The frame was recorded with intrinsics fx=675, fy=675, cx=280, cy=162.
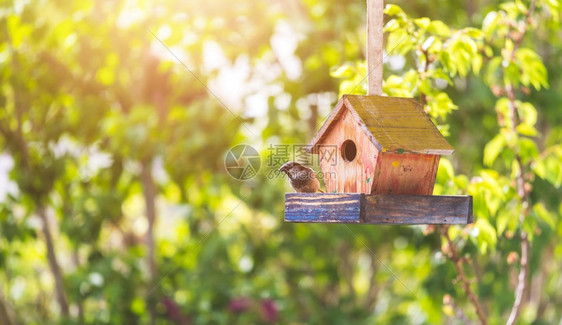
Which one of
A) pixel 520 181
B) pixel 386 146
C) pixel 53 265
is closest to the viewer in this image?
pixel 386 146

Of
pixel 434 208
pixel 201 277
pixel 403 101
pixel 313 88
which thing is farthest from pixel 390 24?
pixel 201 277

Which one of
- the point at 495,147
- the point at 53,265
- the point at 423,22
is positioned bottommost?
the point at 53,265

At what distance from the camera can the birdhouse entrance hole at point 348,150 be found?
8.05 feet

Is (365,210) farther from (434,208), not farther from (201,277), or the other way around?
(201,277)

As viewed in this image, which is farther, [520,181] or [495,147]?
[520,181]

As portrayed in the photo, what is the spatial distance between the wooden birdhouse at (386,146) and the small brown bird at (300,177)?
134mm

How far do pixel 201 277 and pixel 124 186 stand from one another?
129 centimetres

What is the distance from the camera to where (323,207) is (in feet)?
7.28

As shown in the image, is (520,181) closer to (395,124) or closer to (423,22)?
(423,22)

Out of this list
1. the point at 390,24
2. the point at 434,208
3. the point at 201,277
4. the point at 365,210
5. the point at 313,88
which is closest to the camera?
the point at 365,210

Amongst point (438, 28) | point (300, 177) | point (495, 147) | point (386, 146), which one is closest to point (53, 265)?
point (300, 177)

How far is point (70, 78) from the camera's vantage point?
595cm

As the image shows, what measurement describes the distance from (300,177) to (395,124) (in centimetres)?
38

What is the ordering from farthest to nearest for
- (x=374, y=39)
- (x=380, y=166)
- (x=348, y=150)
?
(x=348, y=150)
(x=374, y=39)
(x=380, y=166)
